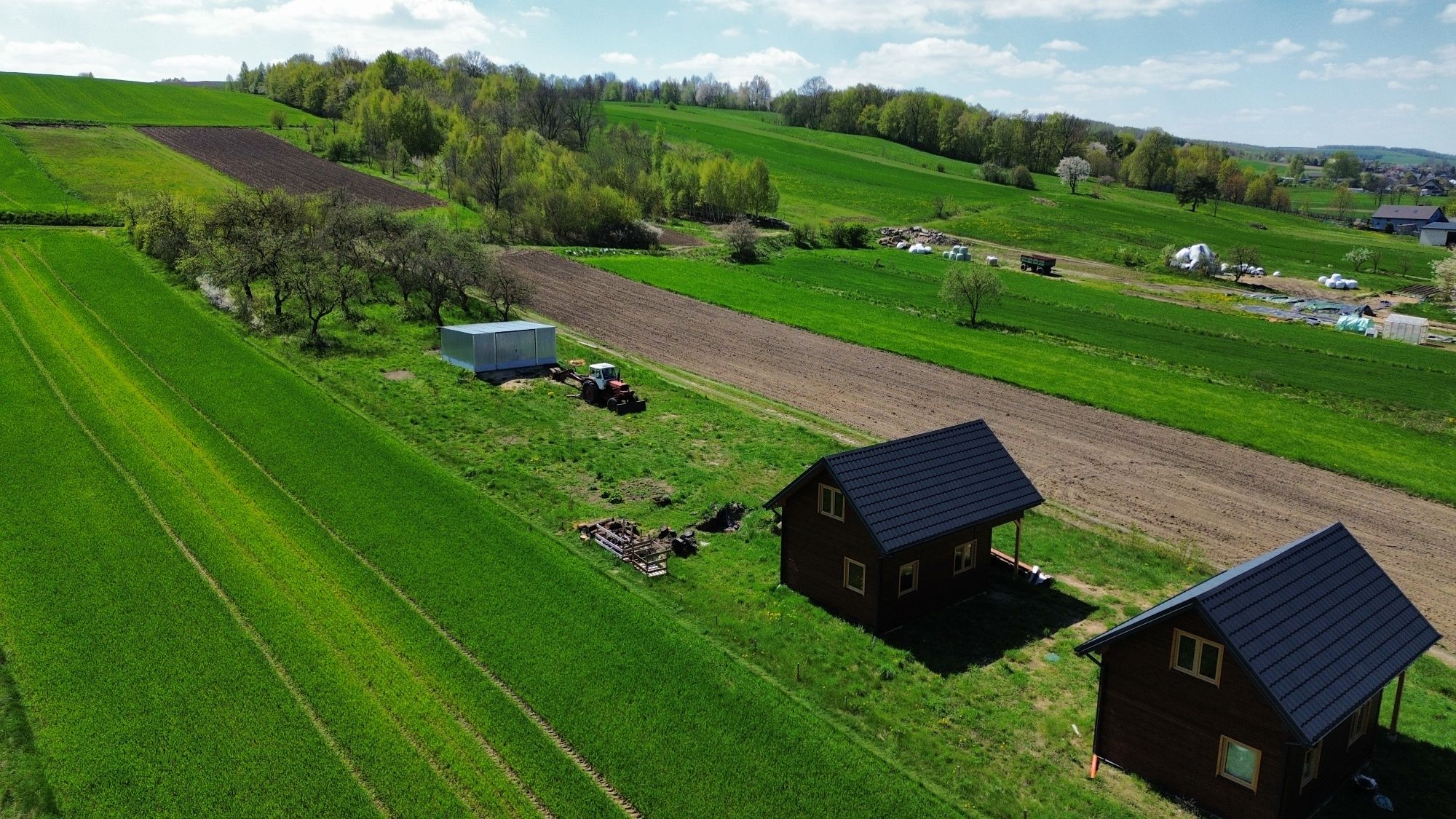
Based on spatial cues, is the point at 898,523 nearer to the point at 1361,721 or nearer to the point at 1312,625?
the point at 1312,625

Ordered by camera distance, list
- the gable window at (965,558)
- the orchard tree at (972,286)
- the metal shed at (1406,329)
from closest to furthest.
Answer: the gable window at (965,558) < the orchard tree at (972,286) < the metal shed at (1406,329)

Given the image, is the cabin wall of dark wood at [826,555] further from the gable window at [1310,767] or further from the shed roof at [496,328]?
the shed roof at [496,328]

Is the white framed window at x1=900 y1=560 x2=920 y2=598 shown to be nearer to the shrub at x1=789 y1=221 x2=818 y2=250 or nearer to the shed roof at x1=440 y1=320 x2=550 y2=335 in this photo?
the shed roof at x1=440 y1=320 x2=550 y2=335

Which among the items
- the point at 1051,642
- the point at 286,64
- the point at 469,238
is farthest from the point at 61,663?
the point at 286,64

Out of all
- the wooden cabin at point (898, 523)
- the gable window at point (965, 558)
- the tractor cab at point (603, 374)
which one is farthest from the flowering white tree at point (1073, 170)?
the gable window at point (965, 558)

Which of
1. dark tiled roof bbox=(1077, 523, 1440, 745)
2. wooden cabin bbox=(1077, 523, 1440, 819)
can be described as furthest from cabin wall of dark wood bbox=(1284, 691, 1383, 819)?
dark tiled roof bbox=(1077, 523, 1440, 745)
